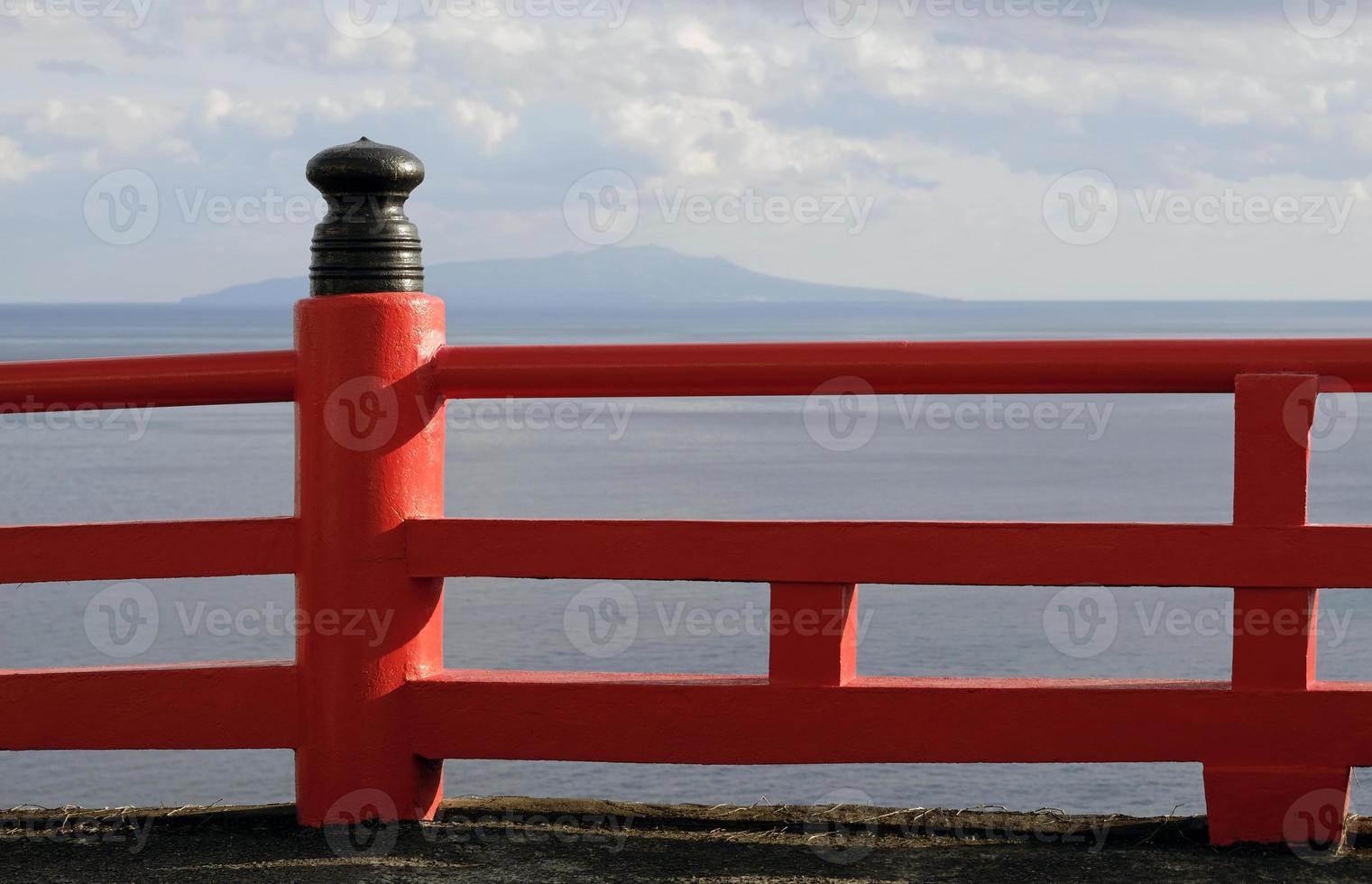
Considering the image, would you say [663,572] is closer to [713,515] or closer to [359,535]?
[359,535]

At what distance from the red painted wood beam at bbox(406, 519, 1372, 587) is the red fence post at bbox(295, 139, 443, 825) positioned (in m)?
0.11

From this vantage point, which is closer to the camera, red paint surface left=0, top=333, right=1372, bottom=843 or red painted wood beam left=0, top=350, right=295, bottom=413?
red paint surface left=0, top=333, right=1372, bottom=843

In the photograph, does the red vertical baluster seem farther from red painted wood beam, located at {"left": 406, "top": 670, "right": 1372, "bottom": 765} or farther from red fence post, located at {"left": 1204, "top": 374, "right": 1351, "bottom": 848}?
red fence post, located at {"left": 1204, "top": 374, "right": 1351, "bottom": 848}

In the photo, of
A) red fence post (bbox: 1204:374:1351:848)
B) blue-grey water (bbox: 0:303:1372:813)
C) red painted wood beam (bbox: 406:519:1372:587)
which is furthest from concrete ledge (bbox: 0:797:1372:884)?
red painted wood beam (bbox: 406:519:1372:587)

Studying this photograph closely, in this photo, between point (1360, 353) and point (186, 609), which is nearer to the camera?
point (1360, 353)

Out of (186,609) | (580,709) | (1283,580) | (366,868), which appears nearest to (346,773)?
(366,868)

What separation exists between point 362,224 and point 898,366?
1167mm

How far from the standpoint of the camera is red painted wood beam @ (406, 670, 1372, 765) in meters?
3.35

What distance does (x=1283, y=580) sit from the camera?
10.8 ft

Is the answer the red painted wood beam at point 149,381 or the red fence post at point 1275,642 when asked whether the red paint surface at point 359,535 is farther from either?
the red fence post at point 1275,642

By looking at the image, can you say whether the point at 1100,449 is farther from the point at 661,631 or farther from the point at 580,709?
the point at 580,709

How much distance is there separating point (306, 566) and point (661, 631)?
31.0 ft

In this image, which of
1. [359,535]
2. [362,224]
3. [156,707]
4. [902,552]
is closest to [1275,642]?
[902,552]

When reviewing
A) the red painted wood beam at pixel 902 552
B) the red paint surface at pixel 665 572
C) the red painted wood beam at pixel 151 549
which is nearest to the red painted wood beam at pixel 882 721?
the red paint surface at pixel 665 572
